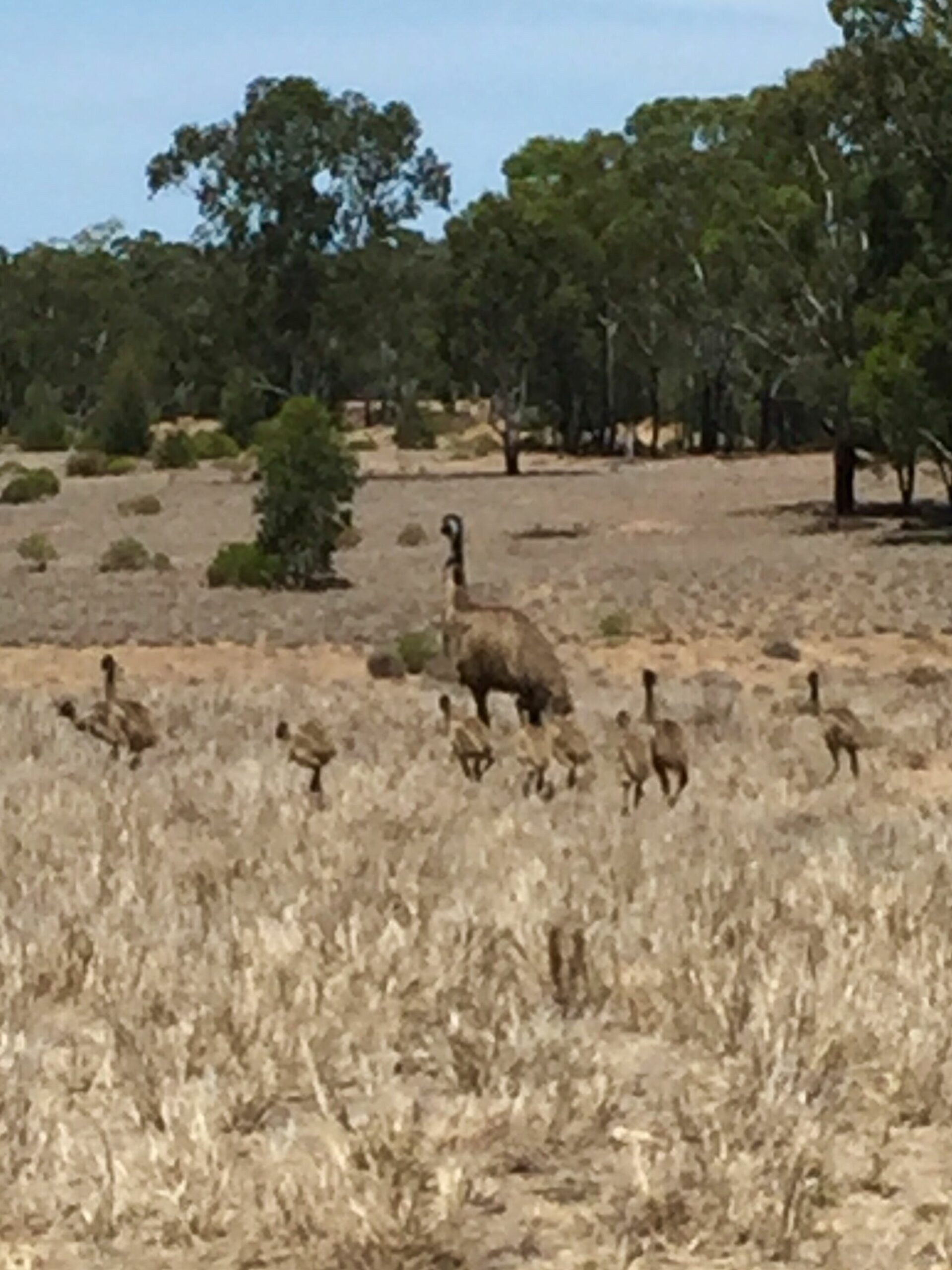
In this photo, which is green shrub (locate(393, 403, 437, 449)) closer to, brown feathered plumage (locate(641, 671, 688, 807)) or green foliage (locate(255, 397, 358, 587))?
green foliage (locate(255, 397, 358, 587))

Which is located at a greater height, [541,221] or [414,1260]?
[541,221]

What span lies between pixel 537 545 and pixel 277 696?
77.3 feet

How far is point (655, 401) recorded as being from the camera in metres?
76.0

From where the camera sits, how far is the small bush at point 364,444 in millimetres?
81125

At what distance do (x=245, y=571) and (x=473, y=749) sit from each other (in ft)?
78.0

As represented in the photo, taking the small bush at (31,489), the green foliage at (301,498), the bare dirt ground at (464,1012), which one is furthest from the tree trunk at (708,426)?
the bare dirt ground at (464,1012)

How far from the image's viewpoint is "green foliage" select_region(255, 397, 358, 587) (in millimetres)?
40312

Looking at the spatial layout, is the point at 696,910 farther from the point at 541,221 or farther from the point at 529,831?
the point at 541,221

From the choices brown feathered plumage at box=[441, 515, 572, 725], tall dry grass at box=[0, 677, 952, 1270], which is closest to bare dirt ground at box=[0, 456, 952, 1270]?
tall dry grass at box=[0, 677, 952, 1270]

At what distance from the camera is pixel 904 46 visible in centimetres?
4438

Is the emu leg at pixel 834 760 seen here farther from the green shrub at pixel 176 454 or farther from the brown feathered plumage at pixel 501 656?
the green shrub at pixel 176 454

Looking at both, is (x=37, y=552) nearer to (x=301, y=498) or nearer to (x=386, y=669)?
(x=301, y=498)

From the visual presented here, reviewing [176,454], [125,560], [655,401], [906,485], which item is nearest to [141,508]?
[125,560]

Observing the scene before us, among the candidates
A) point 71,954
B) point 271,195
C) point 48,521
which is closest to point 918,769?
point 71,954
